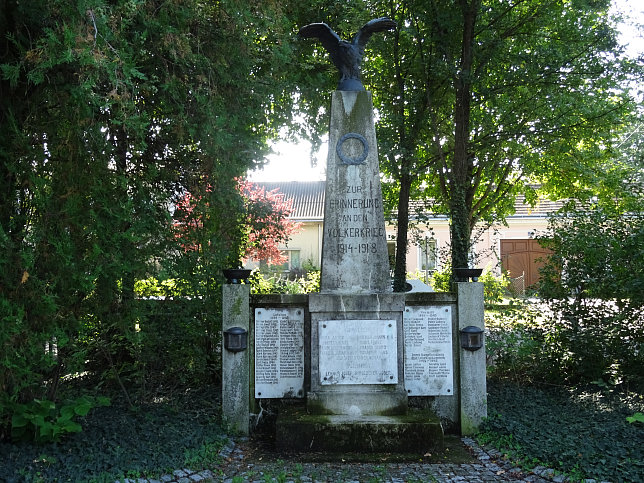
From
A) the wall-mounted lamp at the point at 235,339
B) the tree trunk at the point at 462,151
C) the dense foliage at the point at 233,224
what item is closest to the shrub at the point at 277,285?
the dense foliage at the point at 233,224

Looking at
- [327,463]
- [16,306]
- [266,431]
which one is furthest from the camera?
[266,431]

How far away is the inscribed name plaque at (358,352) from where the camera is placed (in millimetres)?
5648

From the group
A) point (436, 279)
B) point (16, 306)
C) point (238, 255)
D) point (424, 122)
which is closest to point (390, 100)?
point (424, 122)

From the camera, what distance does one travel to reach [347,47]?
19.9 feet

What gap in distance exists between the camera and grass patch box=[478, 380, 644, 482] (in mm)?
4391

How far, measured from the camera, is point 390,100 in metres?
12.0

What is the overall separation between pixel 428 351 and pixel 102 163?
3885 mm

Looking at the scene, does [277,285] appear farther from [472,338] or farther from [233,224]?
[472,338]

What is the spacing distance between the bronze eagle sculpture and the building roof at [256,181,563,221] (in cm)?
1531

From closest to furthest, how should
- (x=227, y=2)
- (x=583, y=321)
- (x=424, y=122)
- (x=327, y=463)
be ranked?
(x=327, y=463), (x=227, y=2), (x=583, y=321), (x=424, y=122)

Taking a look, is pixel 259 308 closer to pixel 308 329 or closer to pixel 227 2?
pixel 308 329

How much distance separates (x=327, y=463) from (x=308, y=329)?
1.51 metres

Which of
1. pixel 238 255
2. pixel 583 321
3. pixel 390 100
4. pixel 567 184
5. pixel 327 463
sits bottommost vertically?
pixel 327 463

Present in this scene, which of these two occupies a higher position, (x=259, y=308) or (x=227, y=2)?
(x=227, y=2)
